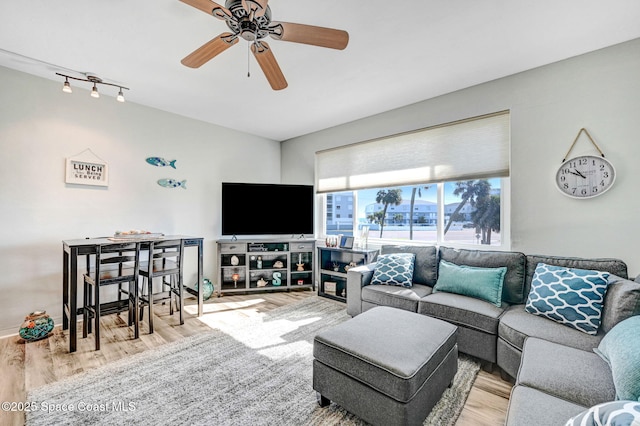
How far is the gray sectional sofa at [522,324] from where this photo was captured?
1.22 m

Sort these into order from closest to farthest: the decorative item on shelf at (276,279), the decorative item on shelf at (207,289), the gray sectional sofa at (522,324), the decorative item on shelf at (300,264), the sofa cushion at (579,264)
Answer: the gray sectional sofa at (522,324) → the sofa cushion at (579,264) → the decorative item on shelf at (207,289) → the decorative item on shelf at (276,279) → the decorative item on shelf at (300,264)

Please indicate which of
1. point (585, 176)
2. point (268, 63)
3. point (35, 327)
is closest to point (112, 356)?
point (35, 327)

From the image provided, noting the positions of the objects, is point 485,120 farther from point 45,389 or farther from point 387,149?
point 45,389

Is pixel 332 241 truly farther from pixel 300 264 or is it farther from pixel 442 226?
pixel 442 226

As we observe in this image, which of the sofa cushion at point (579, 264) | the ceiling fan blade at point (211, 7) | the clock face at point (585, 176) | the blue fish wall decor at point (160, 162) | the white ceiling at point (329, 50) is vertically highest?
the white ceiling at point (329, 50)

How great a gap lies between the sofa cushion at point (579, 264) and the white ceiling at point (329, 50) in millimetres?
1775

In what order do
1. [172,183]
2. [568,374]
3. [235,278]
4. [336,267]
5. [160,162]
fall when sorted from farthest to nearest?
[235,278]
[336,267]
[172,183]
[160,162]
[568,374]

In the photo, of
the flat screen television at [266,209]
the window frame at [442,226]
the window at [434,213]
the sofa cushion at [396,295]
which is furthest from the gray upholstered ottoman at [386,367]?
the flat screen television at [266,209]

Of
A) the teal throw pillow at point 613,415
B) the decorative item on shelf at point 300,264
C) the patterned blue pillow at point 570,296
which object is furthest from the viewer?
the decorative item on shelf at point 300,264

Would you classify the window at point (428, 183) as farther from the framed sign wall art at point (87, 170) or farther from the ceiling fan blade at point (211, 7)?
the framed sign wall art at point (87, 170)

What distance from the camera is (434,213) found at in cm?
342

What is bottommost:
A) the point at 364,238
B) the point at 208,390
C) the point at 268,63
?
the point at 208,390

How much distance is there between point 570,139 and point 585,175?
0.35 metres

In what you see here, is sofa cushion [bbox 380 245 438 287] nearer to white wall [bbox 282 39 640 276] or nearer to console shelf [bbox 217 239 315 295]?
white wall [bbox 282 39 640 276]
